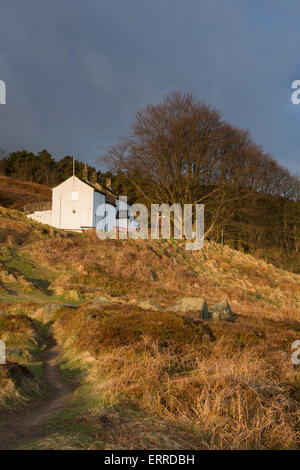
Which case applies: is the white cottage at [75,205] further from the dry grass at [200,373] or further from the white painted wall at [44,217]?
the dry grass at [200,373]

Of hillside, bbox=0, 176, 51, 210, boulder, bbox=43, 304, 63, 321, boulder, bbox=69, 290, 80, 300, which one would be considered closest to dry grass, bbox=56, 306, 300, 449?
boulder, bbox=43, 304, 63, 321

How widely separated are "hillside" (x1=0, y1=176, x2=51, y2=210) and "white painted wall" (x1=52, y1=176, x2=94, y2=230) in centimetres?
1202

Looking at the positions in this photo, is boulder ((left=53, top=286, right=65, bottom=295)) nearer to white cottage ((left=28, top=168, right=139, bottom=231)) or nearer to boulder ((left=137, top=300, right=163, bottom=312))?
boulder ((left=137, top=300, right=163, bottom=312))

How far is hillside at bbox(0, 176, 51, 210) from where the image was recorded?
51625 mm

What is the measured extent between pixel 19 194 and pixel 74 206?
2127cm

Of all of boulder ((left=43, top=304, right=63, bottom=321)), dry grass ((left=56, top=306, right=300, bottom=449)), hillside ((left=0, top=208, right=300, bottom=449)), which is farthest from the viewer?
boulder ((left=43, top=304, right=63, bottom=321))

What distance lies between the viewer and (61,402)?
6191mm

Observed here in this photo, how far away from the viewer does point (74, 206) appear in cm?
3988

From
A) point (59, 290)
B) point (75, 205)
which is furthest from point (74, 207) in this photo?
point (59, 290)

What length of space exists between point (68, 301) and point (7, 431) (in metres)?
12.1

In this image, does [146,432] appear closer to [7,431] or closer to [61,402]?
[7,431]

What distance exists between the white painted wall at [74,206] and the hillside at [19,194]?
39.4 ft

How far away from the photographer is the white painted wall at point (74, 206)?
1553 inches
